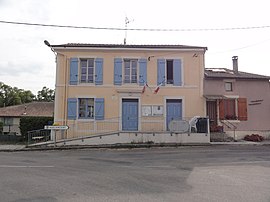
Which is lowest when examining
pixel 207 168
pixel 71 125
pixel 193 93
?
pixel 207 168

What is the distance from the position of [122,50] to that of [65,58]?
13.2ft

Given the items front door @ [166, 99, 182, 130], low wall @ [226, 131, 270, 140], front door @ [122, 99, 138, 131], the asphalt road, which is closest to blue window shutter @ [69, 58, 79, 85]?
front door @ [122, 99, 138, 131]

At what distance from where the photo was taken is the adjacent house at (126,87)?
20.8 metres

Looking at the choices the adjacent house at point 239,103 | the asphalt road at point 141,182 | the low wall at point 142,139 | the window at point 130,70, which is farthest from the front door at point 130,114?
the asphalt road at point 141,182

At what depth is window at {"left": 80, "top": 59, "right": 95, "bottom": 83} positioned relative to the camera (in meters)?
21.4

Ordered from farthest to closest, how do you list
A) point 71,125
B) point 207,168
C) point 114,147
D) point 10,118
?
point 10,118 < point 71,125 < point 114,147 < point 207,168

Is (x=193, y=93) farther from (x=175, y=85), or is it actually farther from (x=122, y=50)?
(x=122, y=50)

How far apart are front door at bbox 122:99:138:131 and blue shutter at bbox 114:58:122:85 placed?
4.56ft

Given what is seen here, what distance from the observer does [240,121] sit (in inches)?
872

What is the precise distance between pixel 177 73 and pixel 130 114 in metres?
4.36

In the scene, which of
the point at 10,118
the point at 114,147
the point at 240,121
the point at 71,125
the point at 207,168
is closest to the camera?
the point at 207,168

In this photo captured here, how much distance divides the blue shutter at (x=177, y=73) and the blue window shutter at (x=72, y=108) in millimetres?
7040

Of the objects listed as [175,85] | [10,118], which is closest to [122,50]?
[175,85]

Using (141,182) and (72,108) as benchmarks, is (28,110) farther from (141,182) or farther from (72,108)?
(141,182)
